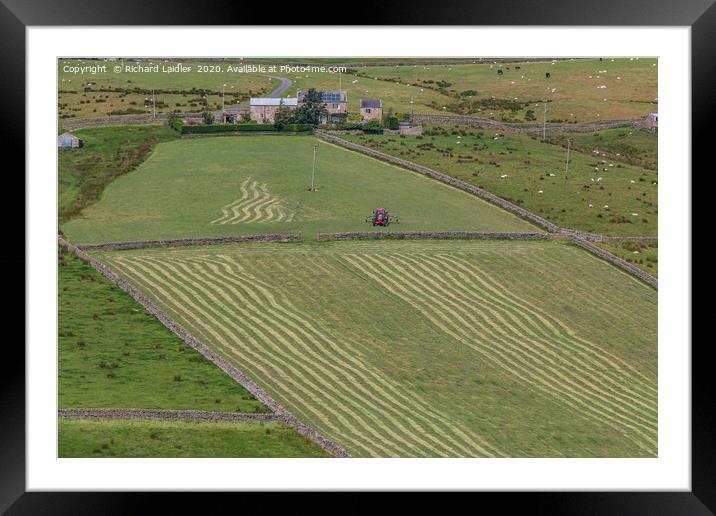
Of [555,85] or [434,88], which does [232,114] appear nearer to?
[434,88]

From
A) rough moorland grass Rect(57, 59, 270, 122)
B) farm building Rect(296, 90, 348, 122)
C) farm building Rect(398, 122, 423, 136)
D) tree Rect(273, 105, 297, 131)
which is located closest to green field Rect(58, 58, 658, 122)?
→ rough moorland grass Rect(57, 59, 270, 122)

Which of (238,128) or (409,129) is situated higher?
(409,129)

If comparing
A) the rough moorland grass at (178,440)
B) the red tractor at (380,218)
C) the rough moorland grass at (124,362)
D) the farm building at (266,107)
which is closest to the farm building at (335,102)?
the farm building at (266,107)

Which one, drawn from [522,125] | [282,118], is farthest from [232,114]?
[522,125]

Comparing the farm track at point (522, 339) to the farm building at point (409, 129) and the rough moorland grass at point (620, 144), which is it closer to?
the farm building at point (409, 129)

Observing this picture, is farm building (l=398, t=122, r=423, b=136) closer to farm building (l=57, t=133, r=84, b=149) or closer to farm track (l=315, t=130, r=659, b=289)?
farm track (l=315, t=130, r=659, b=289)

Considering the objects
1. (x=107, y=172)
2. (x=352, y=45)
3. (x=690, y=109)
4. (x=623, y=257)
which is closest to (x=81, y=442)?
(x=352, y=45)
